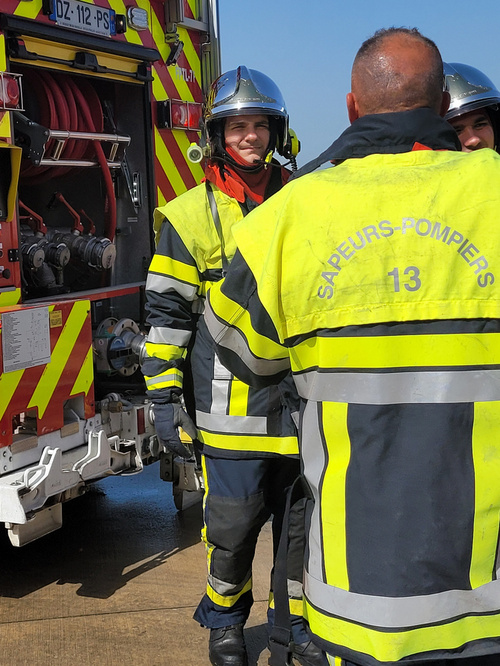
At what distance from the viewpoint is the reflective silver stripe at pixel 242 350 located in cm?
171

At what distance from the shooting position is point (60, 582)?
12.4 feet

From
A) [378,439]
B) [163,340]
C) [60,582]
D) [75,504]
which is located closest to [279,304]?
[378,439]

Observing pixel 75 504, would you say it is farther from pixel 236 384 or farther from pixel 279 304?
pixel 279 304

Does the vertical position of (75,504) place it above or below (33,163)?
below

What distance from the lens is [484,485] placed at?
1.48 meters

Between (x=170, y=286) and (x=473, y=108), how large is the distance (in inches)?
49.7

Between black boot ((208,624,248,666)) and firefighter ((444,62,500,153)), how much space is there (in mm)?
1934

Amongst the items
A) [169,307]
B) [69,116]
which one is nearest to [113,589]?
[169,307]

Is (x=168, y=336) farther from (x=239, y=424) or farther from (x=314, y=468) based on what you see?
(x=314, y=468)

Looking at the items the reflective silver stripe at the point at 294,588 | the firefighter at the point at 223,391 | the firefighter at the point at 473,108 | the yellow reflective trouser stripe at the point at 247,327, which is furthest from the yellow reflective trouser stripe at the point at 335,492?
the firefighter at the point at 473,108

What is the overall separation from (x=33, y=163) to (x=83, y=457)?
51.7 inches

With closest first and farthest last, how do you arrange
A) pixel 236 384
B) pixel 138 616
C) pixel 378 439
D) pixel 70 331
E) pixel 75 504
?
pixel 378 439 → pixel 236 384 → pixel 138 616 → pixel 70 331 → pixel 75 504

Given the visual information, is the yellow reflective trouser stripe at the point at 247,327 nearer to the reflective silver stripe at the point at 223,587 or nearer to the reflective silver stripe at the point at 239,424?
the reflective silver stripe at the point at 239,424

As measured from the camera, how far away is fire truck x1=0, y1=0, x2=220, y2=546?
3.51 metres
